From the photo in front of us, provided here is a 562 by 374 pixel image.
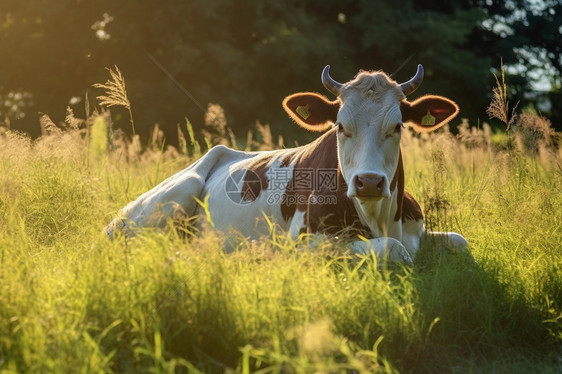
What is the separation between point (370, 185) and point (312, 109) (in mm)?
1279

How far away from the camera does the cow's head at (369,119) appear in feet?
16.0

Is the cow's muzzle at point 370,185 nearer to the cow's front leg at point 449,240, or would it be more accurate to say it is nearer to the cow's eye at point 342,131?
the cow's eye at point 342,131

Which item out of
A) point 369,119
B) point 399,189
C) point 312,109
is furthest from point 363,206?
point 312,109

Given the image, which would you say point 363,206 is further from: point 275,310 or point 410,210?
point 275,310

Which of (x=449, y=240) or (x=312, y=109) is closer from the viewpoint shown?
(x=449, y=240)

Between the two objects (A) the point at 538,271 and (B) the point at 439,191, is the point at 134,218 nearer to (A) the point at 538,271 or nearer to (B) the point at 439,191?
(B) the point at 439,191

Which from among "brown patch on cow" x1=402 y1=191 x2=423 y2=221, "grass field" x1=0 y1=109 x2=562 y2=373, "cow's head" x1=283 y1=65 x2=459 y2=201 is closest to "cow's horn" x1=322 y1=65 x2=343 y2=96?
"cow's head" x1=283 y1=65 x2=459 y2=201

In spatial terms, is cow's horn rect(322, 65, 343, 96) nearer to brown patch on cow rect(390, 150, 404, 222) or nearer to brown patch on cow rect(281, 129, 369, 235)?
brown patch on cow rect(281, 129, 369, 235)

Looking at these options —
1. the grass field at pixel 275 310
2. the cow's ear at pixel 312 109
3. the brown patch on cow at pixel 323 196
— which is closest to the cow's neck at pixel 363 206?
the brown patch on cow at pixel 323 196

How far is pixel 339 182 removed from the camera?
5492mm

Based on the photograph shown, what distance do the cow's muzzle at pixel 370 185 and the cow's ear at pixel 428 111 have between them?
1.05m

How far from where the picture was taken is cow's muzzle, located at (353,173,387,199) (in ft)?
15.7

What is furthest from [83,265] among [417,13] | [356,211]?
[417,13]

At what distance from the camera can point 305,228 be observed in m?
5.48
